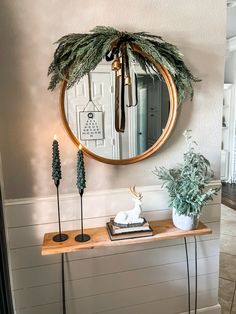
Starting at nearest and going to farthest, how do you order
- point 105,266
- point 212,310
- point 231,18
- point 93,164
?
point 93,164 < point 105,266 < point 212,310 < point 231,18

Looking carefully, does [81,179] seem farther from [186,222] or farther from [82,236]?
[186,222]

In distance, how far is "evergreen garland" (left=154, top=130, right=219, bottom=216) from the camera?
4.94ft

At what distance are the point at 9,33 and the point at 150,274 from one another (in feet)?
5.51

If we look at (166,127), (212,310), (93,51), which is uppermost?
(93,51)

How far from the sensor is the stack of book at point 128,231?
1.45 metres

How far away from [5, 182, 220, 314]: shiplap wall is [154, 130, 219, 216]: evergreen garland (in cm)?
18

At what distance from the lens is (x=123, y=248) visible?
5.67 ft

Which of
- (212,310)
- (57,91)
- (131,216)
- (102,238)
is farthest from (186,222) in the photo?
(57,91)

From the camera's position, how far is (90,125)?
1.56m

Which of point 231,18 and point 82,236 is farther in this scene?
point 231,18

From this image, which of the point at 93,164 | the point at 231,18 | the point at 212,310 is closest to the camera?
the point at 93,164

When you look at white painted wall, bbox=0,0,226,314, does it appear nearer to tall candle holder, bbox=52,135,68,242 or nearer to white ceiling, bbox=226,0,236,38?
tall candle holder, bbox=52,135,68,242

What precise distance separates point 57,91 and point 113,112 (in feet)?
1.11

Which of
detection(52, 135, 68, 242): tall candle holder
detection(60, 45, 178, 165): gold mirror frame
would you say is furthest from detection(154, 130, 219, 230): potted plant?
detection(52, 135, 68, 242): tall candle holder
